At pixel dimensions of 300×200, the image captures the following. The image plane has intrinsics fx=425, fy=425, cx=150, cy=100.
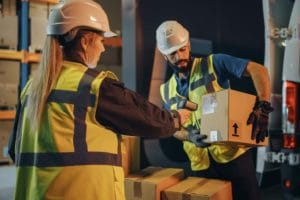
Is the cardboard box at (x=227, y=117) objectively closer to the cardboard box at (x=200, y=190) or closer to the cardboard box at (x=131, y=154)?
the cardboard box at (x=200, y=190)

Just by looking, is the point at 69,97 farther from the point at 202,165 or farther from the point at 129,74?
the point at 129,74

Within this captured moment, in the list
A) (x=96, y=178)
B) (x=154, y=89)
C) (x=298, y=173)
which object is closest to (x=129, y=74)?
(x=154, y=89)

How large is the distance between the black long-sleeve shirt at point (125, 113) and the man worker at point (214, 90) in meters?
0.71

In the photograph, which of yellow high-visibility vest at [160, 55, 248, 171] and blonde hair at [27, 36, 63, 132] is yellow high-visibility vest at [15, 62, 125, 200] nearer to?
blonde hair at [27, 36, 63, 132]

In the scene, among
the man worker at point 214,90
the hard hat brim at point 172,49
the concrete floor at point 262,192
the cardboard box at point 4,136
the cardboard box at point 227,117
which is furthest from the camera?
the cardboard box at point 4,136

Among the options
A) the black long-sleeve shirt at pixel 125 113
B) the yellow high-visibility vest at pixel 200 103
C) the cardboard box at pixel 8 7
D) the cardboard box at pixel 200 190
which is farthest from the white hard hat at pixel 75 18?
the cardboard box at pixel 8 7

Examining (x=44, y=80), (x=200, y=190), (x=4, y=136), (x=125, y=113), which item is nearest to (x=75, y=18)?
(x=44, y=80)

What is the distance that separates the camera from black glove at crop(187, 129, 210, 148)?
2410mm

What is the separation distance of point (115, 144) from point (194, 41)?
84.7 inches

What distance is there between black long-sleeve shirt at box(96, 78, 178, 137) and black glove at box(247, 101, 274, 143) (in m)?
0.76

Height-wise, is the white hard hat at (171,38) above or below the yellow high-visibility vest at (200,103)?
above

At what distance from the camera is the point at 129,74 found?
130 inches

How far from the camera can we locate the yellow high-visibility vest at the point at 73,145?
5.42 feet

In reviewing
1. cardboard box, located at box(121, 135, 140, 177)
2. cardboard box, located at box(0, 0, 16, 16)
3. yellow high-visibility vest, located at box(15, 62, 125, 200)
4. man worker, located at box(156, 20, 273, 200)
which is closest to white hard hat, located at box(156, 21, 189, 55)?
man worker, located at box(156, 20, 273, 200)
